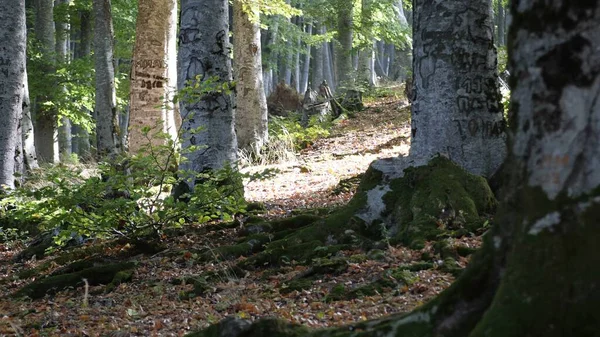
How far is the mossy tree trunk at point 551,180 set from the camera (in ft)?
7.41

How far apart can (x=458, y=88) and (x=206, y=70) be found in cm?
342

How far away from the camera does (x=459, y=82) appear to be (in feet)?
22.7

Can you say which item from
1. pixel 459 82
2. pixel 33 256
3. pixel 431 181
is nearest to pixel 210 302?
pixel 431 181

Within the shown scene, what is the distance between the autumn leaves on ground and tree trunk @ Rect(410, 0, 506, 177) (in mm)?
1374

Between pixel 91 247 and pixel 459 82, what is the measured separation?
4851mm

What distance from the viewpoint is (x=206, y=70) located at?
884cm

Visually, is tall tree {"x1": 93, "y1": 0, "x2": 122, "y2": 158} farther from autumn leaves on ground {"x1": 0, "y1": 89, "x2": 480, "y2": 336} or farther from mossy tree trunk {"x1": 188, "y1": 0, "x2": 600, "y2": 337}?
mossy tree trunk {"x1": 188, "y1": 0, "x2": 600, "y2": 337}

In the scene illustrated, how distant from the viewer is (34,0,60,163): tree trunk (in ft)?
65.7

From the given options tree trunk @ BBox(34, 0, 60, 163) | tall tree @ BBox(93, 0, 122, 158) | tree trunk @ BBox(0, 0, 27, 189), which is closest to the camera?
tree trunk @ BBox(0, 0, 27, 189)

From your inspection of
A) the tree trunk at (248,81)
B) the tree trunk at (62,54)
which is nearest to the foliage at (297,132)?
the tree trunk at (248,81)

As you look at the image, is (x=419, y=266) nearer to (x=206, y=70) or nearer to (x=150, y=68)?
(x=206, y=70)

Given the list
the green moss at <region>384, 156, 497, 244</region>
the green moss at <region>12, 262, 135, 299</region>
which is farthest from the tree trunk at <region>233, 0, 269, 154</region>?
the green moss at <region>384, 156, 497, 244</region>

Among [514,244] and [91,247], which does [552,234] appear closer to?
[514,244]

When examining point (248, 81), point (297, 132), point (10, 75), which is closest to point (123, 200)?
point (10, 75)
